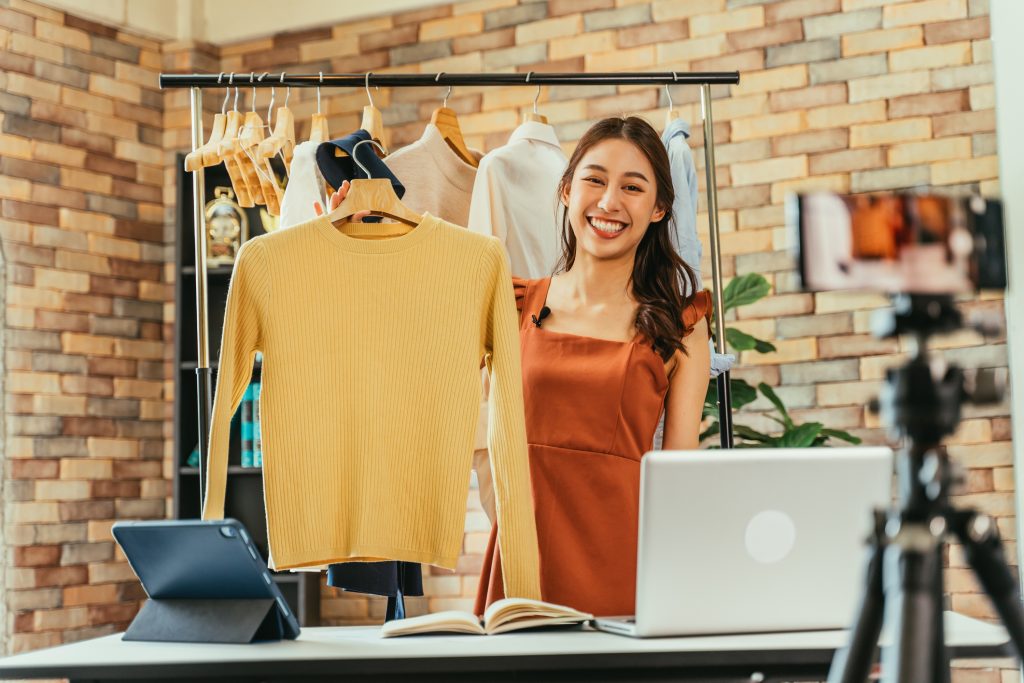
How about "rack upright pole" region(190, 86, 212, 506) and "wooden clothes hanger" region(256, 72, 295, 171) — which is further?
"wooden clothes hanger" region(256, 72, 295, 171)

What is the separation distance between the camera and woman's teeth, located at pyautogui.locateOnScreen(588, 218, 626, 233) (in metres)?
2.44

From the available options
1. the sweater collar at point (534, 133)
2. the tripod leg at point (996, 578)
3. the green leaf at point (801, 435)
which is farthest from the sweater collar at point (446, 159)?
the tripod leg at point (996, 578)

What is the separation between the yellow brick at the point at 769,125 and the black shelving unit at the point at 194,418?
5.84 ft

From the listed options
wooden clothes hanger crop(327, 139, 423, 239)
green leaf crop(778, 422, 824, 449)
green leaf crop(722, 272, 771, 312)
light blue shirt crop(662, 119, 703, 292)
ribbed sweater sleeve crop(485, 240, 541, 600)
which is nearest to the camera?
ribbed sweater sleeve crop(485, 240, 541, 600)

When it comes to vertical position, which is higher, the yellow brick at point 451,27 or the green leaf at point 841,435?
the yellow brick at point 451,27

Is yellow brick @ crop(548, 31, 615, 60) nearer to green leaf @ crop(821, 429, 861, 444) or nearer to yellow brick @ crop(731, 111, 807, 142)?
yellow brick @ crop(731, 111, 807, 142)

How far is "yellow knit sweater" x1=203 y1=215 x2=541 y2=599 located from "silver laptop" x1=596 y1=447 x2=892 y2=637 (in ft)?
1.73

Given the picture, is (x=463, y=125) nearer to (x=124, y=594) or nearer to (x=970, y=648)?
(x=124, y=594)

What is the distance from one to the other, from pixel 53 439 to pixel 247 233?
101cm

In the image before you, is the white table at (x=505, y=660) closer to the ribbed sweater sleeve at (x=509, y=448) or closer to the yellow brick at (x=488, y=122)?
the ribbed sweater sleeve at (x=509, y=448)

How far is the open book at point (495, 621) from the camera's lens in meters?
1.76

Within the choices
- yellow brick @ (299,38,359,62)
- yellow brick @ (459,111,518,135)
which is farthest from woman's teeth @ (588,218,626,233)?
yellow brick @ (299,38,359,62)

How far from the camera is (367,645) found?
1.69 meters

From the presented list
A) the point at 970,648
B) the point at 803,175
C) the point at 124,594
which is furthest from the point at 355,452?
the point at 124,594
